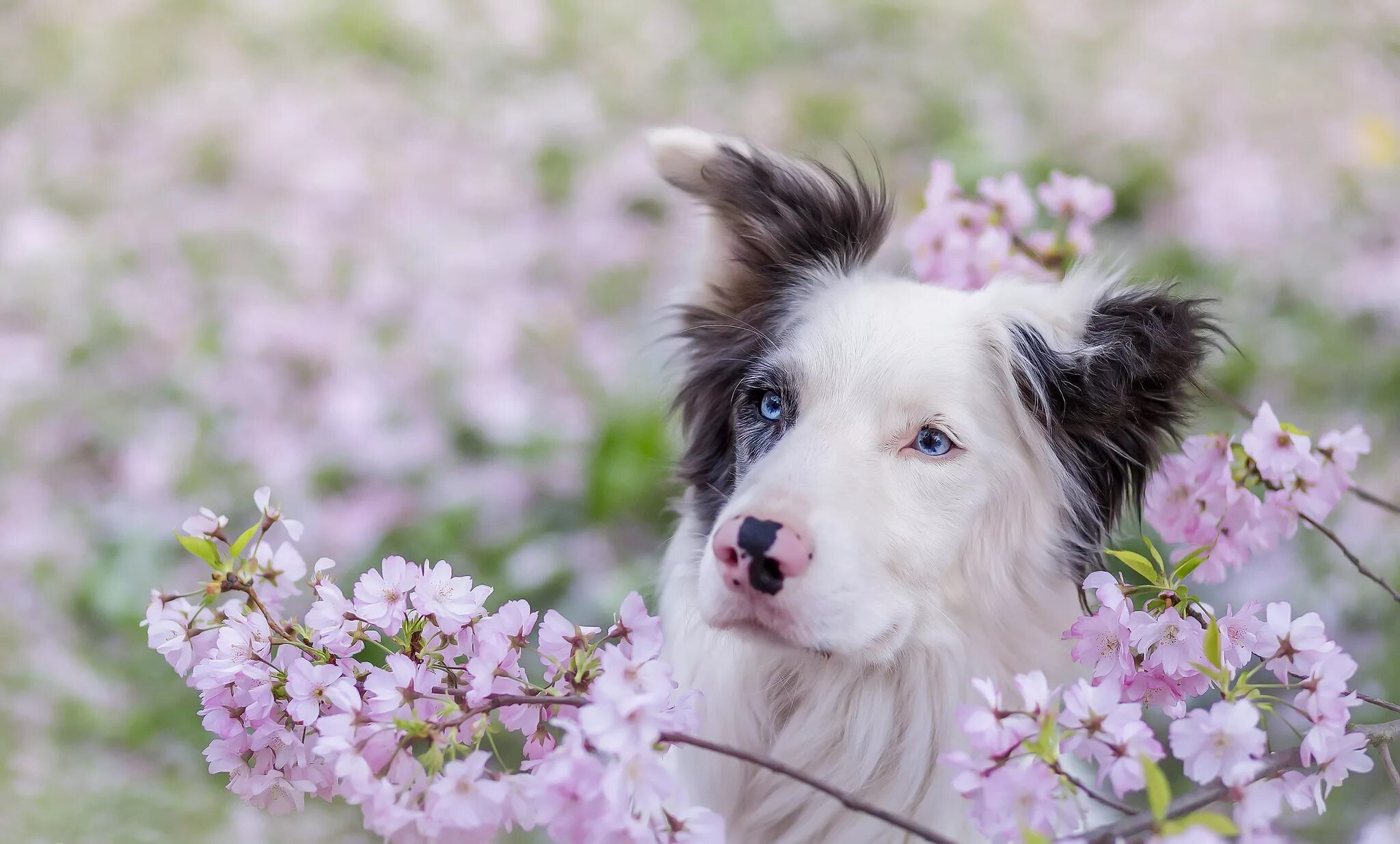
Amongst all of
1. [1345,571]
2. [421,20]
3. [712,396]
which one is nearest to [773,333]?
[712,396]

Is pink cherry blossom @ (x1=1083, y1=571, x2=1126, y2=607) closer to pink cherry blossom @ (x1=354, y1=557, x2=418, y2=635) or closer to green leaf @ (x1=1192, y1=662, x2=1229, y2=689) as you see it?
green leaf @ (x1=1192, y1=662, x2=1229, y2=689)

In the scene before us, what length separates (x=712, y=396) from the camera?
96.1 inches

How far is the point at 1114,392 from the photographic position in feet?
6.77

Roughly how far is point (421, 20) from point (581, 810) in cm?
633

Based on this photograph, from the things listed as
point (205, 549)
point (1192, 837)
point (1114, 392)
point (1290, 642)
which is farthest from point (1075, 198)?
point (205, 549)

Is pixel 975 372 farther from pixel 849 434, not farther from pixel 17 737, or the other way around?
pixel 17 737

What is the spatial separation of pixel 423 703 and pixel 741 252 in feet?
4.45

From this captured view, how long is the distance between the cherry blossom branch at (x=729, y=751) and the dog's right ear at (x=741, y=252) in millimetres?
977

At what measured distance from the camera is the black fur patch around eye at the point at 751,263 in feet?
7.69

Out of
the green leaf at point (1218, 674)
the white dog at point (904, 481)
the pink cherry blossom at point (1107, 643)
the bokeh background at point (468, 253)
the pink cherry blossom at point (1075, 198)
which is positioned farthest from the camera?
the bokeh background at point (468, 253)

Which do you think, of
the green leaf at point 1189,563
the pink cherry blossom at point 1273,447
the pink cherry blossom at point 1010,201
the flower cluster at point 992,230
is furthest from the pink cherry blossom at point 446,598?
the pink cherry blossom at point 1010,201

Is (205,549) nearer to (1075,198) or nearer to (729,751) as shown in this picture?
(729,751)

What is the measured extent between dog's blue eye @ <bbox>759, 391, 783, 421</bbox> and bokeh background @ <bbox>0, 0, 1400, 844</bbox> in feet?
1.62

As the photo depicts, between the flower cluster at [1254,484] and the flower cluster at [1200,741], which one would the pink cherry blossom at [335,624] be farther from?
the flower cluster at [1254,484]
